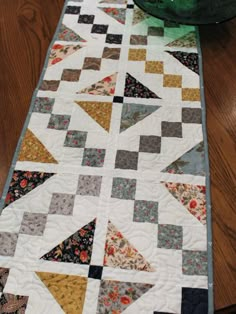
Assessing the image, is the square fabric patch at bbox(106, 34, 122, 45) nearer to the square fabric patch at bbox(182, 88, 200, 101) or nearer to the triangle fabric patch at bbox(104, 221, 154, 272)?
the square fabric patch at bbox(182, 88, 200, 101)

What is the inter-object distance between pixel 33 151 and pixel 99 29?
0.62m

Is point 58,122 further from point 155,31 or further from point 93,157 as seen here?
point 155,31

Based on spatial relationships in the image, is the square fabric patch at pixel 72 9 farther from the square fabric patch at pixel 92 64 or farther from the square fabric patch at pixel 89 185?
the square fabric patch at pixel 89 185

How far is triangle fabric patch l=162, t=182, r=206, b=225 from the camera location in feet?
3.11

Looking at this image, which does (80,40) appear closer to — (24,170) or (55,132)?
(55,132)

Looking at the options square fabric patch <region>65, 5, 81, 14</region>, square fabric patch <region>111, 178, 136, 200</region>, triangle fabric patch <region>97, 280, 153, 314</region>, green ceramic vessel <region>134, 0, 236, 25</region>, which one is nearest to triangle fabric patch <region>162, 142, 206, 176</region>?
square fabric patch <region>111, 178, 136, 200</region>

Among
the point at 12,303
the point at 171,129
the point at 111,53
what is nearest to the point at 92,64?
the point at 111,53

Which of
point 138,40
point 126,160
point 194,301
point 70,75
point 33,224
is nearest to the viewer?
point 194,301

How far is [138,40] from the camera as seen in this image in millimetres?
1372

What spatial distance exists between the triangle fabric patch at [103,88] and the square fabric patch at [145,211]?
43 centimetres

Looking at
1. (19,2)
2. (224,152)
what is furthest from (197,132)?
(19,2)

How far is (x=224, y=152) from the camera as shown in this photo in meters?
1.04

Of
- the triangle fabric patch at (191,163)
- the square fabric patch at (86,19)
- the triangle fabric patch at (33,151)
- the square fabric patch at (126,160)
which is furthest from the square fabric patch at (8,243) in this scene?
the square fabric patch at (86,19)

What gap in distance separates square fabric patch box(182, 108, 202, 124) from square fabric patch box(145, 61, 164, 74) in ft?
0.66
